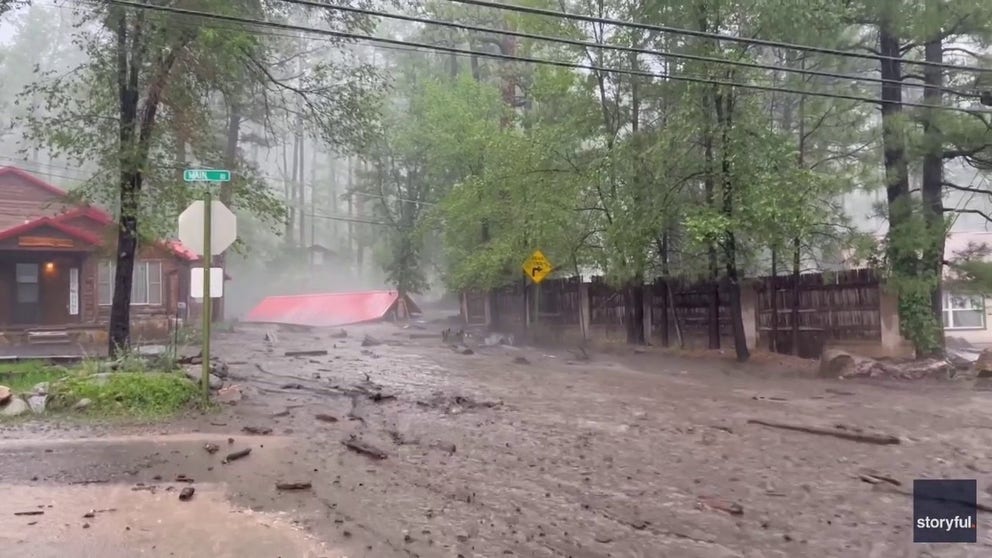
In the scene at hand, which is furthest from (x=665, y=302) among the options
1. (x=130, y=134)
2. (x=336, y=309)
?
(x=336, y=309)

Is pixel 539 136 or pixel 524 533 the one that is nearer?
pixel 524 533

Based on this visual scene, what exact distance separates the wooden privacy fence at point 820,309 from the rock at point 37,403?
16.3 m

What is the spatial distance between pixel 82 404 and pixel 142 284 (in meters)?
20.5

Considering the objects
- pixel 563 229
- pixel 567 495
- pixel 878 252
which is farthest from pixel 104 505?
pixel 563 229

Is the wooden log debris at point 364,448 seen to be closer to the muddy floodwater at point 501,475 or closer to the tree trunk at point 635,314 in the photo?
the muddy floodwater at point 501,475

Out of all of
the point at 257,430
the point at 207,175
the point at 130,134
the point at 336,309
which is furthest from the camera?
the point at 336,309

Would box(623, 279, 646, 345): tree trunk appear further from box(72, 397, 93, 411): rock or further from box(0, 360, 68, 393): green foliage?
box(72, 397, 93, 411): rock

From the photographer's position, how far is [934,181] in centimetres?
1730

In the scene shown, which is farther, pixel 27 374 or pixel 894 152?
pixel 894 152

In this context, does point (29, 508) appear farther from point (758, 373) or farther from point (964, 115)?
point (964, 115)

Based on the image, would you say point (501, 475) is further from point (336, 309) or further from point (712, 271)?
point (336, 309)

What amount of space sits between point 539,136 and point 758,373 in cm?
1039

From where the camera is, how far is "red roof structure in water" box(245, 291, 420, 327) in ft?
140

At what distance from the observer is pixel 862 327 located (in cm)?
1778
